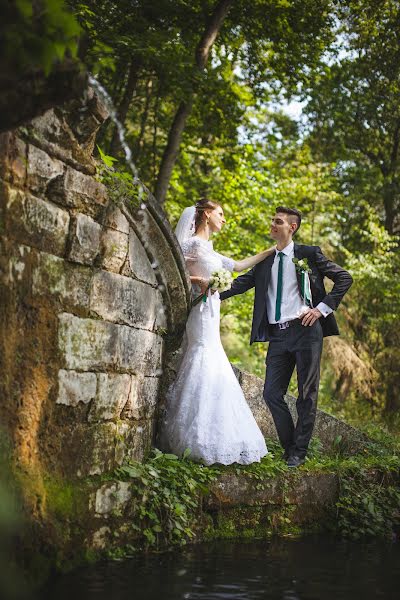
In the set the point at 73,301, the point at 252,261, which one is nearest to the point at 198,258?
the point at 252,261

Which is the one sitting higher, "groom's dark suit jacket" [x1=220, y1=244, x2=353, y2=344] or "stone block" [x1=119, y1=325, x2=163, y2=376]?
"groom's dark suit jacket" [x1=220, y1=244, x2=353, y2=344]

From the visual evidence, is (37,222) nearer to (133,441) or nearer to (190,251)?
(133,441)

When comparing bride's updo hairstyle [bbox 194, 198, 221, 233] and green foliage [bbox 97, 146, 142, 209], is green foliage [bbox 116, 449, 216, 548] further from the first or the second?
bride's updo hairstyle [bbox 194, 198, 221, 233]

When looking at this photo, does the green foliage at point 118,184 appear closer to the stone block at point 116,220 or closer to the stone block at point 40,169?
the stone block at point 116,220

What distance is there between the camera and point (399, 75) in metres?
16.3

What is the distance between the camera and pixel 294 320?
5.85m

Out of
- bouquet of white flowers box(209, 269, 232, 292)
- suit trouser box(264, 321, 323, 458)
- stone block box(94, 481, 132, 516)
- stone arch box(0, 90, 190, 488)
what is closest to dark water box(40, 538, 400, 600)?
stone block box(94, 481, 132, 516)

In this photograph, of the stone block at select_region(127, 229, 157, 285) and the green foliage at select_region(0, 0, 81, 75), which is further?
the stone block at select_region(127, 229, 157, 285)

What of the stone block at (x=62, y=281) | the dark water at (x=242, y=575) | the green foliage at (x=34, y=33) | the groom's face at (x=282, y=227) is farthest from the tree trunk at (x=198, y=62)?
the green foliage at (x=34, y=33)

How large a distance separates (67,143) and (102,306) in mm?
977

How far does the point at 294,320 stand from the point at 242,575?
8.02ft

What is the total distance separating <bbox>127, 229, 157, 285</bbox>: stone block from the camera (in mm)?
4488

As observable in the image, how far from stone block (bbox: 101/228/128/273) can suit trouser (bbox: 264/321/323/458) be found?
1999 mm

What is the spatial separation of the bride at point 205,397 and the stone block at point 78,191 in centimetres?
172
